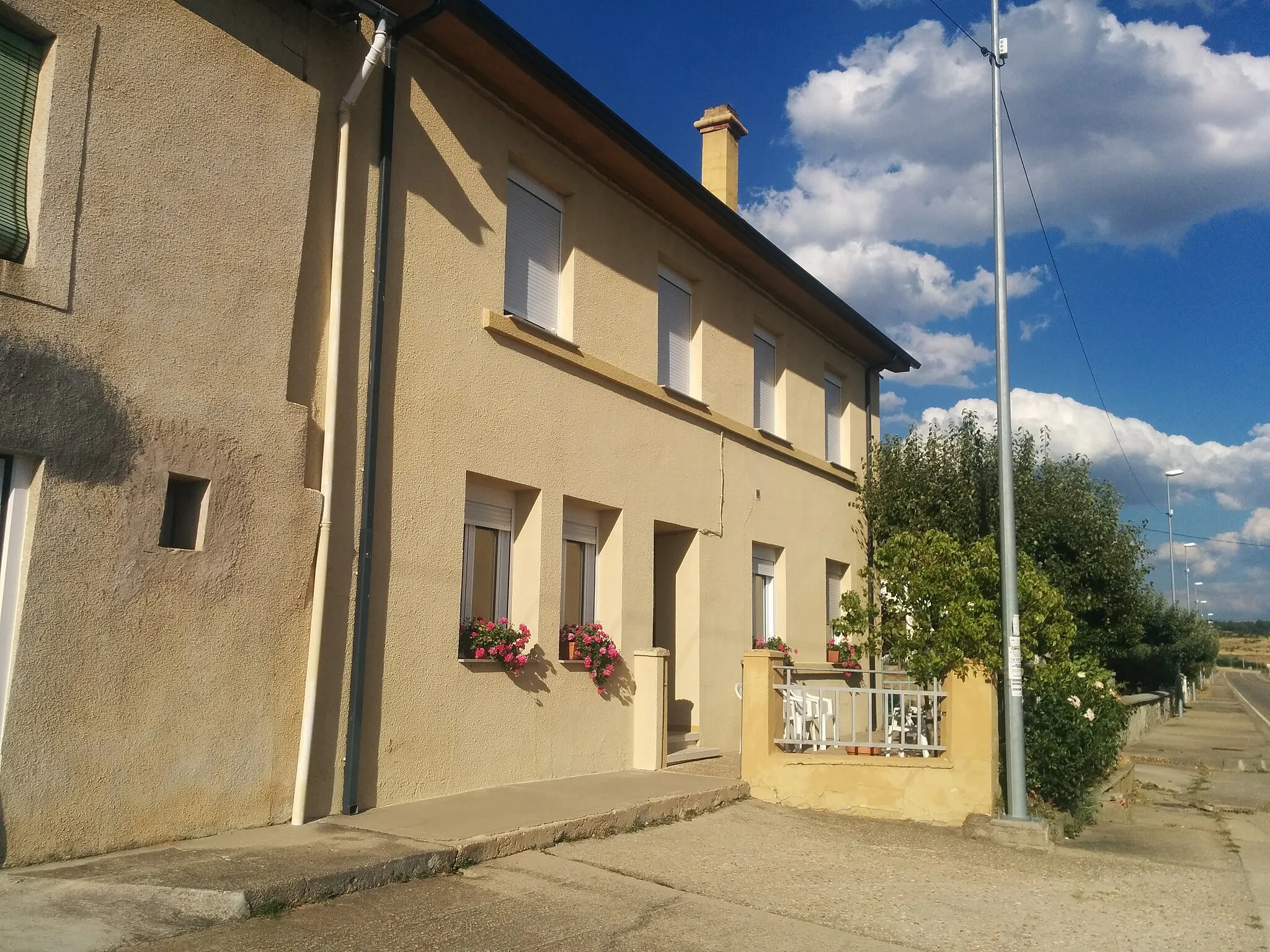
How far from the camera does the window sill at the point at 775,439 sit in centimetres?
1353

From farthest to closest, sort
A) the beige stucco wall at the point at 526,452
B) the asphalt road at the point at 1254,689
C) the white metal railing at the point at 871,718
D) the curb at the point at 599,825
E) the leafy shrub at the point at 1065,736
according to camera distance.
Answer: the asphalt road at the point at 1254,689, the leafy shrub at the point at 1065,736, the white metal railing at the point at 871,718, the beige stucco wall at the point at 526,452, the curb at the point at 599,825

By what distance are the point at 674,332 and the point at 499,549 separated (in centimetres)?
398

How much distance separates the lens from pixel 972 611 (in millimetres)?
10664

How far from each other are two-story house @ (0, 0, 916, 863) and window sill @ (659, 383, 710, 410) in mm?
79

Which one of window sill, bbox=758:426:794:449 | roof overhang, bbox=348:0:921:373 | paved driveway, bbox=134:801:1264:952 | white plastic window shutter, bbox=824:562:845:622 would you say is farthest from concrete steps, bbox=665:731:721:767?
roof overhang, bbox=348:0:921:373

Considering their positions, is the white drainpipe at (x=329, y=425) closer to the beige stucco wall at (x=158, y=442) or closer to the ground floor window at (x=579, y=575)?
the beige stucco wall at (x=158, y=442)

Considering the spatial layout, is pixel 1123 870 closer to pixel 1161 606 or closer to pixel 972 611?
pixel 972 611

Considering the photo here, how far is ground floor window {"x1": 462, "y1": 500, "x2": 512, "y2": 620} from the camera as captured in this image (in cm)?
880

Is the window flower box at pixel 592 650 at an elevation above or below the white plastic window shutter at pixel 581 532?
below

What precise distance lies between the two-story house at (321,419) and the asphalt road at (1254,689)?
2838cm

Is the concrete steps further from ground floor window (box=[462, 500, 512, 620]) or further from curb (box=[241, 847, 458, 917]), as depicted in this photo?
curb (box=[241, 847, 458, 917])

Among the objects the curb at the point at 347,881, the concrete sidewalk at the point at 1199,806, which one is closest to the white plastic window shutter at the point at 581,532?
the curb at the point at 347,881

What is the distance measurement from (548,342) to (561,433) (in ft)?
2.70

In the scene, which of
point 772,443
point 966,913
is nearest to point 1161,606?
→ point 772,443
